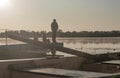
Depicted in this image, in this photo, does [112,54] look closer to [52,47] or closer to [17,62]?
[52,47]

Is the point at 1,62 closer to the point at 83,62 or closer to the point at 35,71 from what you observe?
the point at 35,71

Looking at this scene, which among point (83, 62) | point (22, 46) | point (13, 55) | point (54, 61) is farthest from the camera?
point (22, 46)

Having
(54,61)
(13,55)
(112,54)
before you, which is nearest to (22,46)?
(13,55)

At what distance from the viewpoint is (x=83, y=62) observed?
13.0 m

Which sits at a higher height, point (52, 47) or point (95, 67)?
point (52, 47)

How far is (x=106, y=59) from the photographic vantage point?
13508mm

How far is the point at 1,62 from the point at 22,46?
8.16m

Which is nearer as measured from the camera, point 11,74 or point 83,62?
point 11,74

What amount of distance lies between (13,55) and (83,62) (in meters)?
3.21

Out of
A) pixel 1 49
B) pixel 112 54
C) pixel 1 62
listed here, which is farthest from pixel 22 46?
pixel 1 62

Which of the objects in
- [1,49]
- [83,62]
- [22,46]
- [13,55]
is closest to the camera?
[83,62]

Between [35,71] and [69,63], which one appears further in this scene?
[69,63]

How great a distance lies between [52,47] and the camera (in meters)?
12.2

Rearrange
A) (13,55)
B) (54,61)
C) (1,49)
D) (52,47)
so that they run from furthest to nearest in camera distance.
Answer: (1,49), (13,55), (52,47), (54,61)
